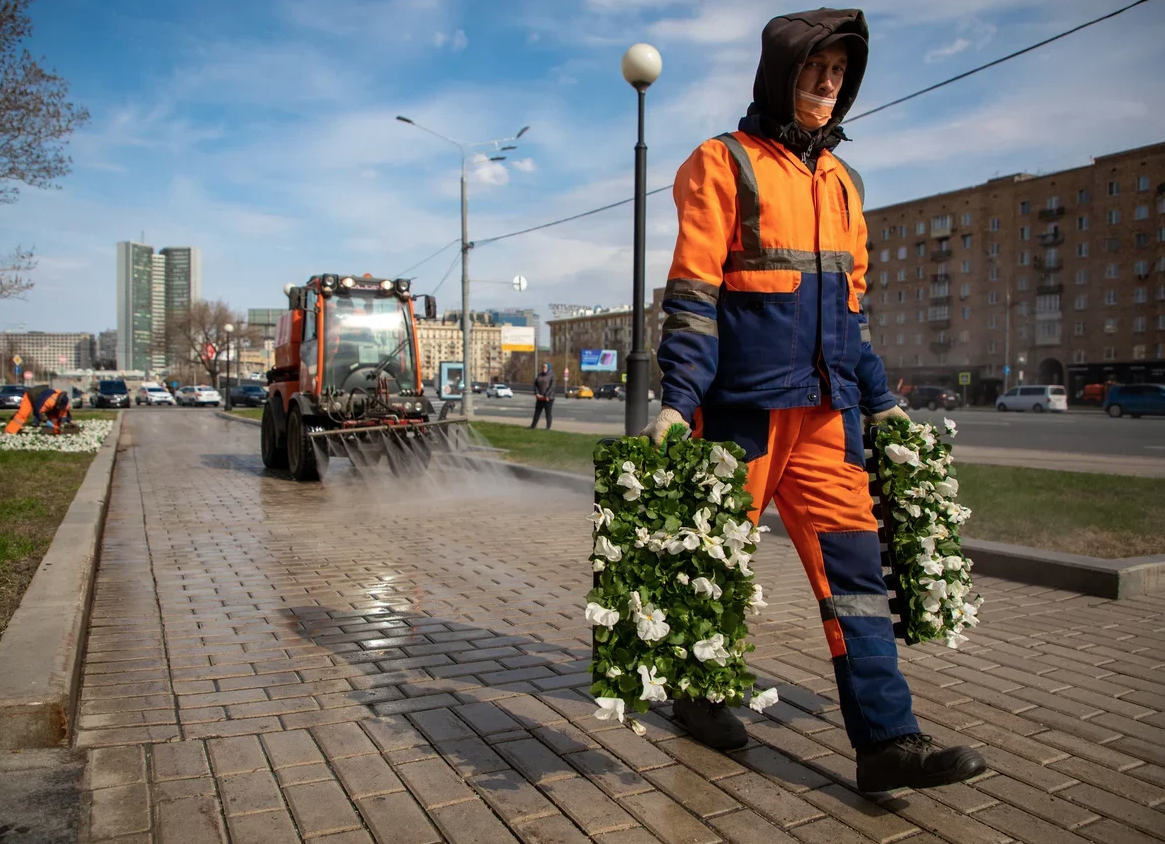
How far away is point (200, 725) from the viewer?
124 inches

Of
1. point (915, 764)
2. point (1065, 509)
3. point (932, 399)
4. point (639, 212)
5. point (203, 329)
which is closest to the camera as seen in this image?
point (915, 764)

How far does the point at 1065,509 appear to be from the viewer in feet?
24.2

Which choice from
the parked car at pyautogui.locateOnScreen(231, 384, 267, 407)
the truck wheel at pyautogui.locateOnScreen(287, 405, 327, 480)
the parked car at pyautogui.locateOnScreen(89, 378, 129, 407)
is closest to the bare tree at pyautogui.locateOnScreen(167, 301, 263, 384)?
the parked car at pyautogui.locateOnScreen(231, 384, 267, 407)

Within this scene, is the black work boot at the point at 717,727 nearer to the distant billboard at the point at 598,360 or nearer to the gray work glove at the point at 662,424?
the gray work glove at the point at 662,424

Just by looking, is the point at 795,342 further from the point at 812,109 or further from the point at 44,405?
the point at 44,405

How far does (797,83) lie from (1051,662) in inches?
107

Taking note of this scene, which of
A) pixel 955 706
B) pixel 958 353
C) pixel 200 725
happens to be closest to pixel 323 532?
pixel 200 725

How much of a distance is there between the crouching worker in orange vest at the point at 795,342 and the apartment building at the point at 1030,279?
66769 millimetres

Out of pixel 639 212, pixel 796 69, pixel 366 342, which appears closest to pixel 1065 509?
pixel 639 212

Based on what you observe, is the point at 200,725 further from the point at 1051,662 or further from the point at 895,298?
the point at 895,298

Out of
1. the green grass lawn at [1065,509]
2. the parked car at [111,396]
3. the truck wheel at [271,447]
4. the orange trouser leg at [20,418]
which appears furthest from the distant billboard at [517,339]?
the green grass lawn at [1065,509]

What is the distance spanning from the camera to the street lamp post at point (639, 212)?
946 cm

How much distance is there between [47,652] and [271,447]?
981cm

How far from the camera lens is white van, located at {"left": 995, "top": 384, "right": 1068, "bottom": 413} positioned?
151 ft
